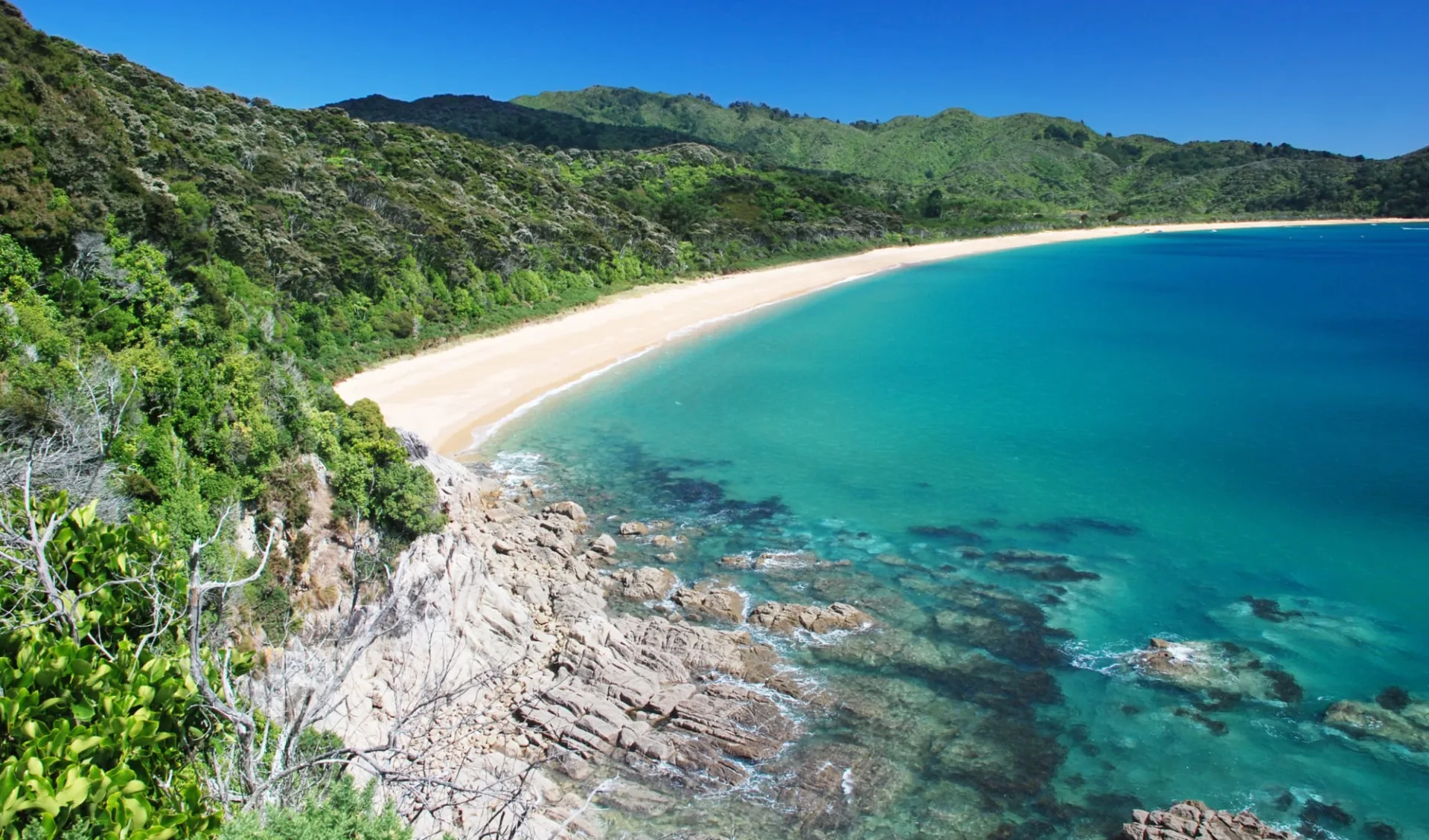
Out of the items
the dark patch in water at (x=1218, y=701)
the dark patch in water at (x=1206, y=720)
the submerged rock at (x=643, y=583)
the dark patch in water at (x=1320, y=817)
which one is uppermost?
the submerged rock at (x=643, y=583)

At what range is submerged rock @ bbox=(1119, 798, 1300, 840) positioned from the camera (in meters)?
12.7

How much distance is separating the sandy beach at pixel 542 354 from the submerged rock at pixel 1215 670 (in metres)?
22.9

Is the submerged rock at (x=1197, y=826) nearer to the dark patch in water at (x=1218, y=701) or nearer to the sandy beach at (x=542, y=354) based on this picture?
the dark patch in water at (x=1218, y=701)

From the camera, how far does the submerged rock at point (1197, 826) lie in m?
12.7

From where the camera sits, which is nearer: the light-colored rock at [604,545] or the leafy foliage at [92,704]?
the leafy foliage at [92,704]

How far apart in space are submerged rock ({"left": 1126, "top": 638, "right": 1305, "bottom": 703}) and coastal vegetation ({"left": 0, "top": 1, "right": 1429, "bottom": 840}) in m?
15.3

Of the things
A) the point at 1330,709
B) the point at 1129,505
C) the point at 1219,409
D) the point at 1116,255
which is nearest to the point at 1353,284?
the point at 1116,255

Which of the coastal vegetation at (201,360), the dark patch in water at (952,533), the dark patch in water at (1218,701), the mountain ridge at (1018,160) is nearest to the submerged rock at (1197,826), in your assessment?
the dark patch in water at (1218,701)

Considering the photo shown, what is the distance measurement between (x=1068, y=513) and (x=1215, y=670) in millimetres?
8632

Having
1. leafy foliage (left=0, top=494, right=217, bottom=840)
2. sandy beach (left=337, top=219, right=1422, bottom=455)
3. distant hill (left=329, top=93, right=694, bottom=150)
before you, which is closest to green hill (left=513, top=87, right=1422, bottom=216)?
distant hill (left=329, top=93, right=694, bottom=150)

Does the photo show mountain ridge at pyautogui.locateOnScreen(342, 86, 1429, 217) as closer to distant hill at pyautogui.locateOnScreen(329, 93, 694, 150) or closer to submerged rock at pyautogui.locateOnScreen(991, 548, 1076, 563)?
distant hill at pyautogui.locateOnScreen(329, 93, 694, 150)

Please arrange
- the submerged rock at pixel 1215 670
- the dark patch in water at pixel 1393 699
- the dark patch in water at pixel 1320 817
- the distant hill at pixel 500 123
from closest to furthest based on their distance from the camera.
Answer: the dark patch in water at pixel 1320 817
the dark patch in water at pixel 1393 699
the submerged rock at pixel 1215 670
the distant hill at pixel 500 123

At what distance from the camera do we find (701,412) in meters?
36.9

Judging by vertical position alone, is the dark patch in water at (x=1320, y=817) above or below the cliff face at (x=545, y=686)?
below
